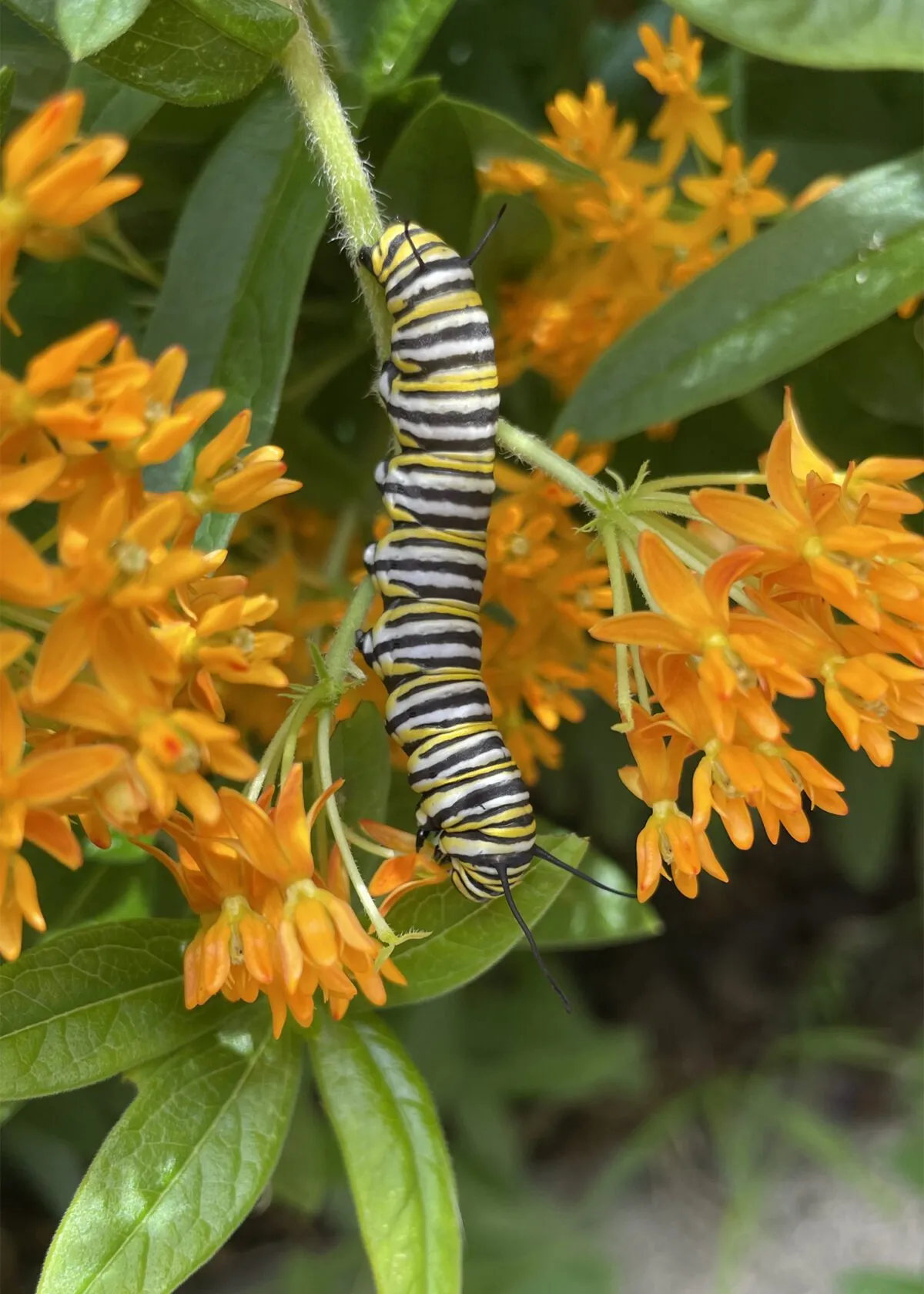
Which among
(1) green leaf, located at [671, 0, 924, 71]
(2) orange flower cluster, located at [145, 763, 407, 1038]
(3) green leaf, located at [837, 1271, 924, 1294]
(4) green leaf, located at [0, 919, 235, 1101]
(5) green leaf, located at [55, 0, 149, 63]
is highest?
(5) green leaf, located at [55, 0, 149, 63]

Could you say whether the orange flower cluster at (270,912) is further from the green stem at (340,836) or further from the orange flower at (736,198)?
the orange flower at (736,198)

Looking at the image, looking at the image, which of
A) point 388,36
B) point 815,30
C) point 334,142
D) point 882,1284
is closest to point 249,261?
point 334,142

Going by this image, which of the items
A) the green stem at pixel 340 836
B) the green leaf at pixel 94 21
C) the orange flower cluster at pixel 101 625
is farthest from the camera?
the green stem at pixel 340 836

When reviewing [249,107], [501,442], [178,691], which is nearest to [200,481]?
[178,691]

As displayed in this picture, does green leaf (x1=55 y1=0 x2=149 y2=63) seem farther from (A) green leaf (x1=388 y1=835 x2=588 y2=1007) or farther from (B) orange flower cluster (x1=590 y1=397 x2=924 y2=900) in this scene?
(A) green leaf (x1=388 y1=835 x2=588 y2=1007)

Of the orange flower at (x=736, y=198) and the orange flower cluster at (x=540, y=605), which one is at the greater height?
the orange flower at (x=736, y=198)

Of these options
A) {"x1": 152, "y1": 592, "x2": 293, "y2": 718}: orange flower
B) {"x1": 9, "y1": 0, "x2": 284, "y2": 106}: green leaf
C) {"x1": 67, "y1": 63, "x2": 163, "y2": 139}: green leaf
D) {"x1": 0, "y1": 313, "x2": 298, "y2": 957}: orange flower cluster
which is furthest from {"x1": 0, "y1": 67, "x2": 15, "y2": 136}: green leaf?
{"x1": 152, "y1": 592, "x2": 293, "y2": 718}: orange flower

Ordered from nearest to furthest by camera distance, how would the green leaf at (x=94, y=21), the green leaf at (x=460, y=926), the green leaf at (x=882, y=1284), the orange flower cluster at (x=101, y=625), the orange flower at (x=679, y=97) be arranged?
the orange flower cluster at (x=101, y=625)
the green leaf at (x=94, y=21)
the green leaf at (x=460, y=926)
the orange flower at (x=679, y=97)
the green leaf at (x=882, y=1284)

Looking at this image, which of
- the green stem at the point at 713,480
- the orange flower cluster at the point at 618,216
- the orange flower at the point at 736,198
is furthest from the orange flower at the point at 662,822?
the orange flower at the point at 736,198
